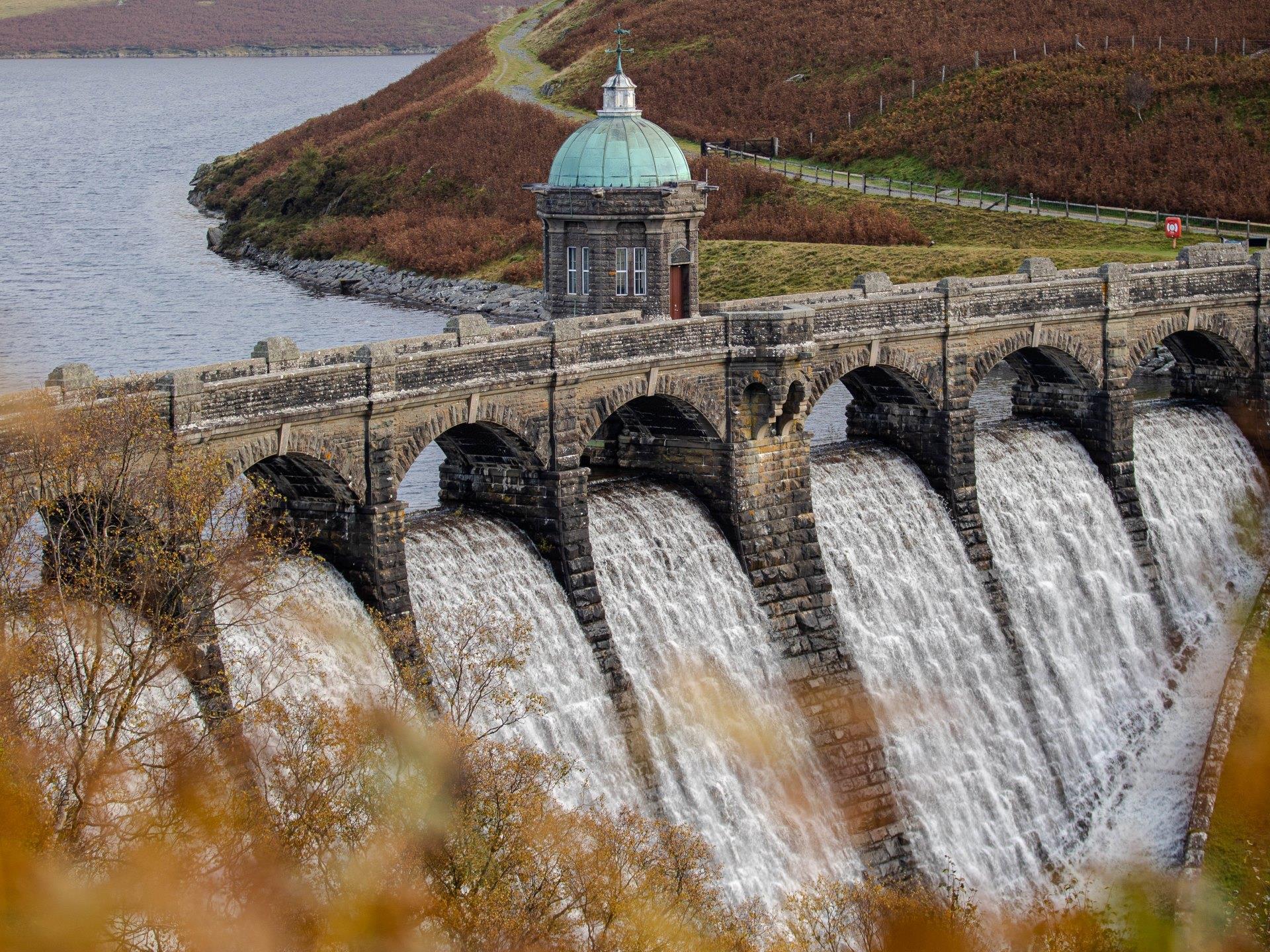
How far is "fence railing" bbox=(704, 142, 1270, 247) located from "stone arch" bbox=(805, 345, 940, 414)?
4817cm

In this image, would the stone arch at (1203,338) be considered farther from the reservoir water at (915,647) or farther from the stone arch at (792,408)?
the stone arch at (792,408)

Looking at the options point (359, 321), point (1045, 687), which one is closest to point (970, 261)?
point (359, 321)

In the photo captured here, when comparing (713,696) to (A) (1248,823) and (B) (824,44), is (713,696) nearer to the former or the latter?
(A) (1248,823)

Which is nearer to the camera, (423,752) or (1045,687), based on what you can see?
(423,752)

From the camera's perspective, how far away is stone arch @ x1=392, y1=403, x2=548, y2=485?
50.3 meters

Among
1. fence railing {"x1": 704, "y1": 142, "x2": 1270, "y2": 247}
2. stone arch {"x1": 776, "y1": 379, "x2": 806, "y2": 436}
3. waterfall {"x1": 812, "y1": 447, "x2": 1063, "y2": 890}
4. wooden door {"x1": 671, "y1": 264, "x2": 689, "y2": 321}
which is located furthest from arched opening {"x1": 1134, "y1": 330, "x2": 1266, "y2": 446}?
fence railing {"x1": 704, "y1": 142, "x2": 1270, "y2": 247}

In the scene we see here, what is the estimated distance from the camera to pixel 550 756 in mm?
49469

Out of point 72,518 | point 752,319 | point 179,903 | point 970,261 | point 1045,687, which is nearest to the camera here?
point 179,903

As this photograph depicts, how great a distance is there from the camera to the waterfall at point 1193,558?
65.0m

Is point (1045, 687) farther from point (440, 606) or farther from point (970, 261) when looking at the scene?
point (970, 261)

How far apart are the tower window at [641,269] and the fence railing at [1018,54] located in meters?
99.4

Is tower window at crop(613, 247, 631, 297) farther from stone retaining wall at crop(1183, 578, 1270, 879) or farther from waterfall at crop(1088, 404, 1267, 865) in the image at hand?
stone retaining wall at crop(1183, 578, 1270, 879)

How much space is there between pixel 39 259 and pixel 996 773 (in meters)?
100

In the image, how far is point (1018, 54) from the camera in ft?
535
